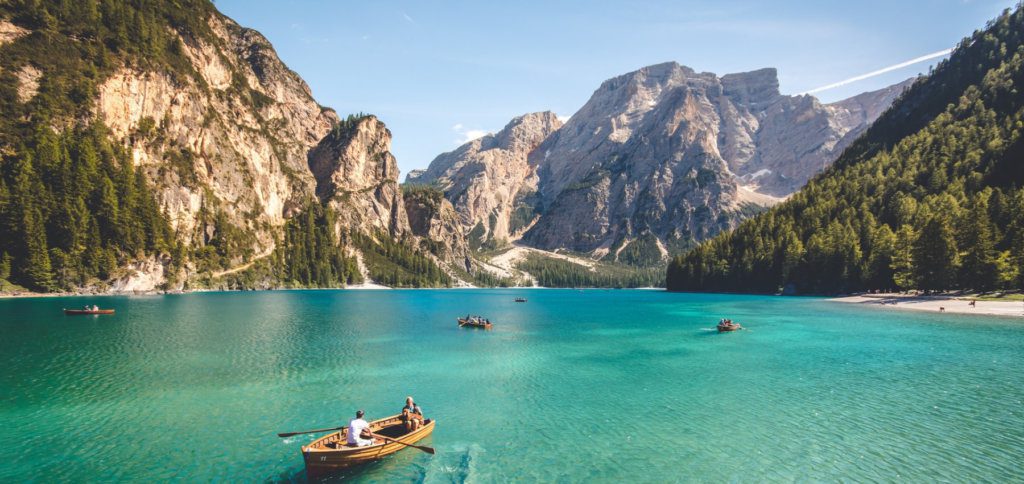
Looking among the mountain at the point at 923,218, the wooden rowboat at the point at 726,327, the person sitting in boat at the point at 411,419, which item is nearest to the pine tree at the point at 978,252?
the mountain at the point at 923,218

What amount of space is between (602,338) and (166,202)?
193882 mm

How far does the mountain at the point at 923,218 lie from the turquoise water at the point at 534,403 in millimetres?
47685

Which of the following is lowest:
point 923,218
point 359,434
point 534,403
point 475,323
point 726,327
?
point 534,403

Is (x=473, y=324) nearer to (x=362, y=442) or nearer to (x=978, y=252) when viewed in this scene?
(x=362, y=442)

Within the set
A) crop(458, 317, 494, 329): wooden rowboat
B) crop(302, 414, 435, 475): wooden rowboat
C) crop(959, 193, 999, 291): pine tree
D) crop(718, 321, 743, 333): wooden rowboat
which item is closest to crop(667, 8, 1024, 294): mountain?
crop(959, 193, 999, 291): pine tree

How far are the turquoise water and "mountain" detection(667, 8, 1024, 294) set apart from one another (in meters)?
47.7

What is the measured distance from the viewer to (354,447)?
79.7ft

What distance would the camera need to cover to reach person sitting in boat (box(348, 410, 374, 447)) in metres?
25.0

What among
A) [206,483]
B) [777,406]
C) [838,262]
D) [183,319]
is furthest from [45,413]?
[838,262]

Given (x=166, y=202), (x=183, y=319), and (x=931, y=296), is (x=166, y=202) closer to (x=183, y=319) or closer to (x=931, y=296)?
(x=183, y=319)

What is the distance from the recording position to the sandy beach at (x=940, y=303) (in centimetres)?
8344

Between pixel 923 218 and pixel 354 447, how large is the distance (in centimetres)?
17058

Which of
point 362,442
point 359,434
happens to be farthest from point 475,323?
point 362,442

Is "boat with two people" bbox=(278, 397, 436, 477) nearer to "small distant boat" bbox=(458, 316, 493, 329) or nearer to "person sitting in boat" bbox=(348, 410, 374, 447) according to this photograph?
"person sitting in boat" bbox=(348, 410, 374, 447)
